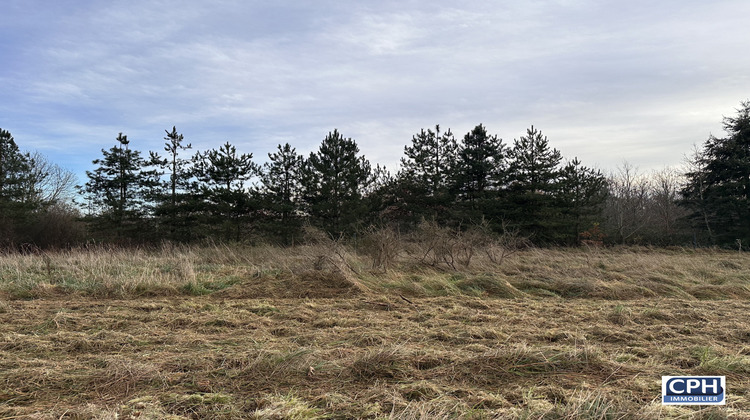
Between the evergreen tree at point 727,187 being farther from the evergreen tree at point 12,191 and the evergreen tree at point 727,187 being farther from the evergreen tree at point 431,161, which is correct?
the evergreen tree at point 12,191

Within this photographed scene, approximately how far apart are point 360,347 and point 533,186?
23.3 m

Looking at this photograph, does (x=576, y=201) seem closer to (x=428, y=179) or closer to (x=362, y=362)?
(x=428, y=179)

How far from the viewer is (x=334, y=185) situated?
78.9 feet

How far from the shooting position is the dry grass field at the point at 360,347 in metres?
2.79

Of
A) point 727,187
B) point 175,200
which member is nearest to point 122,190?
point 175,200

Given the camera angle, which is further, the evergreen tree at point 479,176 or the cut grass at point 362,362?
the evergreen tree at point 479,176

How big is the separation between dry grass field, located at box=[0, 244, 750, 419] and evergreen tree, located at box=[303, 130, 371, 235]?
15621 mm

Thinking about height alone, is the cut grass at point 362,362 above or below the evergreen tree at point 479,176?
below

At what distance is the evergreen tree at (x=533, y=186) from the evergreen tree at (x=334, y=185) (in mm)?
9934

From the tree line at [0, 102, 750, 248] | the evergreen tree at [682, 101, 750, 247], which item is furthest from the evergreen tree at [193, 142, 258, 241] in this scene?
the evergreen tree at [682, 101, 750, 247]

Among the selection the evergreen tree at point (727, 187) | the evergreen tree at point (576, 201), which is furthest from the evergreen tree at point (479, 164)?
the evergreen tree at point (727, 187)

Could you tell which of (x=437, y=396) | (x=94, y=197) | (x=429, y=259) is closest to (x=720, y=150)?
(x=429, y=259)

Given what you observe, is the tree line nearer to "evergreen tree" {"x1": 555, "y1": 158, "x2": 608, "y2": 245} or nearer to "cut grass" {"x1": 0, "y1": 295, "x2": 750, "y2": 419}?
"evergreen tree" {"x1": 555, "y1": 158, "x2": 608, "y2": 245}

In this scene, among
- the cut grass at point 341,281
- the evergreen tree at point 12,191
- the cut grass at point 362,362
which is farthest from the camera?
the evergreen tree at point 12,191
